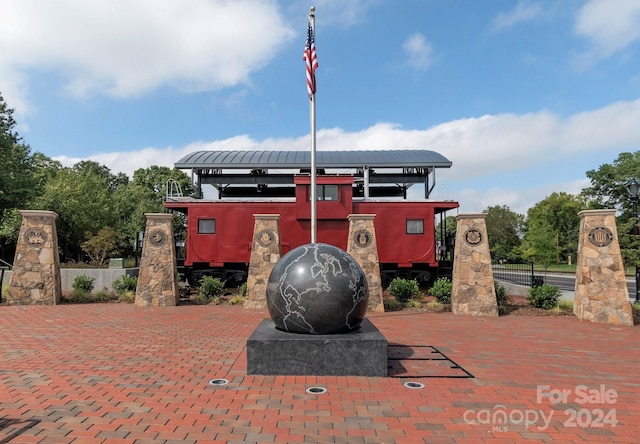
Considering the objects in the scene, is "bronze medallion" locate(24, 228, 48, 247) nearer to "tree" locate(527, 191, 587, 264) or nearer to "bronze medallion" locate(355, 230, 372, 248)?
"bronze medallion" locate(355, 230, 372, 248)

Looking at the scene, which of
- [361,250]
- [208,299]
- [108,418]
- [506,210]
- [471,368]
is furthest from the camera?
[506,210]

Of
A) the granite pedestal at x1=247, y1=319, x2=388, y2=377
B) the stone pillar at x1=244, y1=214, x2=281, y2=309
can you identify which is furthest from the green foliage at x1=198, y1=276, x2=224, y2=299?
the granite pedestal at x1=247, y1=319, x2=388, y2=377

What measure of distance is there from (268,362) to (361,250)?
7440mm

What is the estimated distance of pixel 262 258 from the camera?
1282cm

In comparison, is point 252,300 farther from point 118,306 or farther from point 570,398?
point 570,398

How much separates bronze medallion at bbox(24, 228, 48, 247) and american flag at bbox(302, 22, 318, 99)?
375 inches

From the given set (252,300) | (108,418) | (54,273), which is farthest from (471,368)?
(54,273)

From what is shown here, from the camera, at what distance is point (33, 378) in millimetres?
5078

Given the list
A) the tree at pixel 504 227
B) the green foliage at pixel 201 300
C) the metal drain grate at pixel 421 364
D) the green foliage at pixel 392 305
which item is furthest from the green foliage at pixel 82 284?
the tree at pixel 504 227

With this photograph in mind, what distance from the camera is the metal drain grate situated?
5.40m

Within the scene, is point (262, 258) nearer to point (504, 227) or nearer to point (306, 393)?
point (306, 393)

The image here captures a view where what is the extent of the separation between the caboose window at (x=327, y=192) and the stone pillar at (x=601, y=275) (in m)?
8.31

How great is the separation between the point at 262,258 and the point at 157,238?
3376 mm

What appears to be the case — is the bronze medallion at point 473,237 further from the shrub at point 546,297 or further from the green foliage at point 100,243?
the green foliage at point 100,243
